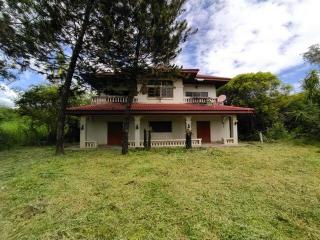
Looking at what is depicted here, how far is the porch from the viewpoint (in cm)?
1628

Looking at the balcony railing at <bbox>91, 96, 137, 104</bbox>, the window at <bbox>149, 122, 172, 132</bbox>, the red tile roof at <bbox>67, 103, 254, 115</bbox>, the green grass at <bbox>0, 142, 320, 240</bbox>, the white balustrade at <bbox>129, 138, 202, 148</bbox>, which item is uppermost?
the balcony railing at <bbox>91, 96, 137, 104</bbox>

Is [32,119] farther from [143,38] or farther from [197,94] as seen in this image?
[197,94]

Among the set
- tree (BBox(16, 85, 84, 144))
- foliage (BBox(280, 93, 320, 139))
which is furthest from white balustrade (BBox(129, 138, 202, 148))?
foliage (BBox(280, 93, 320, 139))

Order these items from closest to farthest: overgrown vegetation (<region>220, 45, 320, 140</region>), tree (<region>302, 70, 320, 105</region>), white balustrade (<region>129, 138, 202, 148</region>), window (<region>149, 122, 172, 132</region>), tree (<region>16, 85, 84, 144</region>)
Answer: white balustrade (<region>129, 138, 202, 148</region>) → tree (<region>302, 70, 320, 105</region>) → window (<region>149, 122, 172, 132</region>) → tree (<region>16, 85, 84, 144</region>) → overgrown vegetation (<region>220, 45, 320, 140</region>)

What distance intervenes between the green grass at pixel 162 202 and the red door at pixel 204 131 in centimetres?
946

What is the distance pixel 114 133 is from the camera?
17781 mm

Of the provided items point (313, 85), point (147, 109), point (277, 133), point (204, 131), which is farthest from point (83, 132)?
point (313, 85)

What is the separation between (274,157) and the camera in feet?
36.9

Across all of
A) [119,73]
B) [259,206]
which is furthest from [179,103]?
[259,206]

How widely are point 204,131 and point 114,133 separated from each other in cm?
747

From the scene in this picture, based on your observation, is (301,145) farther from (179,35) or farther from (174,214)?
(174,214)

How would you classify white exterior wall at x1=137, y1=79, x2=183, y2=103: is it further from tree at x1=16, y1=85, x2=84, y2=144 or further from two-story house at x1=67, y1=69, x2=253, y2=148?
tree at x1=16, y1=85, x2=84, y2=144

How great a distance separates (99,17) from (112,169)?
24.8 feet

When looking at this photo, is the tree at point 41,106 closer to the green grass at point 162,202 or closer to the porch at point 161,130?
the porch at point 161,130
